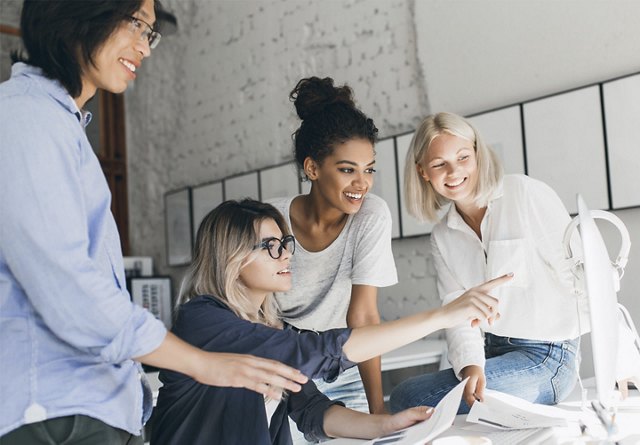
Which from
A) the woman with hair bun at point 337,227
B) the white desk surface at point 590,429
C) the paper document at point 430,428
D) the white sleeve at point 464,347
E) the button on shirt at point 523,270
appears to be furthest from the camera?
the woman with hair bun at point 337,227

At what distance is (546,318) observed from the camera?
2012 mm

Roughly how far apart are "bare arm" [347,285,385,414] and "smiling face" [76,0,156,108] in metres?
1.28

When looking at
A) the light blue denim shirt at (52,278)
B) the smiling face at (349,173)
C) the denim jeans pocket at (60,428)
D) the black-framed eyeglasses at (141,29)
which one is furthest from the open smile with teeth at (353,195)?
the denim jeans pocket at (60,428)

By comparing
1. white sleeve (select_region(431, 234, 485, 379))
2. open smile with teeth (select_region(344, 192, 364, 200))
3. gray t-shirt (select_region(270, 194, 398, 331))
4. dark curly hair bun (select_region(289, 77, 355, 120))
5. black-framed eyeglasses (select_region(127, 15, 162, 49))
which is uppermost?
dark curly hair bun (select_region(289, 77, 355, 120))

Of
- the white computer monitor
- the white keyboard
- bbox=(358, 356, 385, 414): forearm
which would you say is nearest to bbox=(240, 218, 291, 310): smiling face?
bbox=(358, 356, 385, 414): forearm

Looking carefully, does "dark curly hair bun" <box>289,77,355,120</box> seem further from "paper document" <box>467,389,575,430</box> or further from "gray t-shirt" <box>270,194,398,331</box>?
"paper document" <box>467,389,575,430</box>

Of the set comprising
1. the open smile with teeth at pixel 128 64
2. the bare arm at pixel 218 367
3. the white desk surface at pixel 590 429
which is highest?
the open smile with teeth at pixel 128 64

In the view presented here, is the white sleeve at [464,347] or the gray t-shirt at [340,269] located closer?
the white sleeve at [464,347]

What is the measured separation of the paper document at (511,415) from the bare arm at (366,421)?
0.47ft

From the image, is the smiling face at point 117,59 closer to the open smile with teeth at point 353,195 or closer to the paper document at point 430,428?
the paper document at point 430,428

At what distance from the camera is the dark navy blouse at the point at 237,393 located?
1.42 meters

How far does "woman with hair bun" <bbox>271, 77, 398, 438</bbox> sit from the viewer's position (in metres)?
2.24

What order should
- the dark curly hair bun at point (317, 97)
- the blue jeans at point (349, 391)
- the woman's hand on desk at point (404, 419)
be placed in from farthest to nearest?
the blue jeans at point (349, 391), the dark curly hair bun at point (317, 97), the woman's hand on desk at point (404, 419)

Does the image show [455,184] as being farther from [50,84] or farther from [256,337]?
[50,84]
